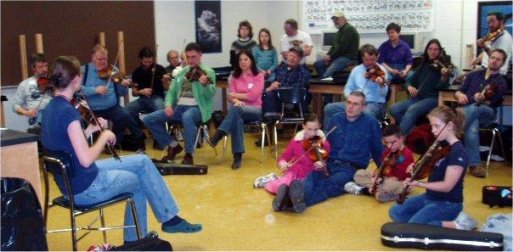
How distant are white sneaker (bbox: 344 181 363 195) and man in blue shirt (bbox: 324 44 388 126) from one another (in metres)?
1.35

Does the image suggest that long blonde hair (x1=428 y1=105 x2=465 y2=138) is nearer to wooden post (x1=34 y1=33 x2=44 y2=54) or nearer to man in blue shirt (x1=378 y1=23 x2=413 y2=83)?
man in blue shirt (x1=378 y1=23 x2=413 y2=83)

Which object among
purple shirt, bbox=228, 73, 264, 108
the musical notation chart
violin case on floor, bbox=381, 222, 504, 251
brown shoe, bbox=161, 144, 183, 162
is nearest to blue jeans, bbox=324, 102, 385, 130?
purple shirt, bbox=228, 73, 264, 108

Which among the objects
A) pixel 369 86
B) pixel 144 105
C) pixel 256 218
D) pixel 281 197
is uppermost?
pixel 369 86

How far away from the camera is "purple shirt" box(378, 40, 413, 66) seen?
278 inches

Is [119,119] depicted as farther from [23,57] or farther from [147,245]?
[147,245]

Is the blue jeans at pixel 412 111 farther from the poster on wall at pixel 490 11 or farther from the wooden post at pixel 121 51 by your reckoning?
the wooden post at pixel 121 51

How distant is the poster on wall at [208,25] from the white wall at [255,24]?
0.08 meters

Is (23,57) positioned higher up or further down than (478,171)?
higher up

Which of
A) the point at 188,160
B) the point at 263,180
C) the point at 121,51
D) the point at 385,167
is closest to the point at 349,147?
the point at 385,167

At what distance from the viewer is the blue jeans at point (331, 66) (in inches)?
297

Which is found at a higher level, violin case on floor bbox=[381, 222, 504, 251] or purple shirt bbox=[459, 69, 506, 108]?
purple shirt bbox=[459, 69, 506, 108]

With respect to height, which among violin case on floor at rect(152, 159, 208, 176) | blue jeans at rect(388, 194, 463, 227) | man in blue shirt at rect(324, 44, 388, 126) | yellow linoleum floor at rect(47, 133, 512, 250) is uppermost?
man in blue shirt at rect(324, 44, 388, 126)

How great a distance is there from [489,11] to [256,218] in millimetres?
4229

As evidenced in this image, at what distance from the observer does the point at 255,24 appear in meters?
9.22
